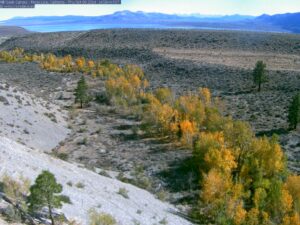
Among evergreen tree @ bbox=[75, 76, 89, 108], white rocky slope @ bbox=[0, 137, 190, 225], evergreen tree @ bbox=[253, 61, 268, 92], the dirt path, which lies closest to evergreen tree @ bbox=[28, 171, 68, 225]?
white rocky slope @ bbox=[0, 137, 190, 225]

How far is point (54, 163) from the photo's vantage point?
26031 millimetres

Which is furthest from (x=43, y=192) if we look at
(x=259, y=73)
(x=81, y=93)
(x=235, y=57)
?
(x=235, y=57)

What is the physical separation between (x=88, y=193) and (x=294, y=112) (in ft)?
107

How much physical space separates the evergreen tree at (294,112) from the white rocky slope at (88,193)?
84.2 ft

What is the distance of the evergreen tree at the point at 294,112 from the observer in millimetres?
47719

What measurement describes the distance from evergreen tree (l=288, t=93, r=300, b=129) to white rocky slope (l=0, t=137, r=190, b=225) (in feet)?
84.2

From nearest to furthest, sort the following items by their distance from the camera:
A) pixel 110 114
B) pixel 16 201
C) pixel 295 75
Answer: pixel 16 201
pixel 110 114
pixel 295 75

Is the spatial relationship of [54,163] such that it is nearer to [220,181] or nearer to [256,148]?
[220,181]

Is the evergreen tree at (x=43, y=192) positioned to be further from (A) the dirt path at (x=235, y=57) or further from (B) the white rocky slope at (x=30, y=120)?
(A) the dirt path at (x=235, y=57)

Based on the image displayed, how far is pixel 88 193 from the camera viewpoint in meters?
22.2

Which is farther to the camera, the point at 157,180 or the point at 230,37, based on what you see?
the point at 230,37

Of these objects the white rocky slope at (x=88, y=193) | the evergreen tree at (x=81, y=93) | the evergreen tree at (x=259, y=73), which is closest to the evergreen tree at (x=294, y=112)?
the evergreen tree at (x=259, y=73)

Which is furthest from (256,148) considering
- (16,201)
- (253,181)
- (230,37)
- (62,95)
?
(230,37)

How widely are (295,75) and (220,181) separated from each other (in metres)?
60.1
